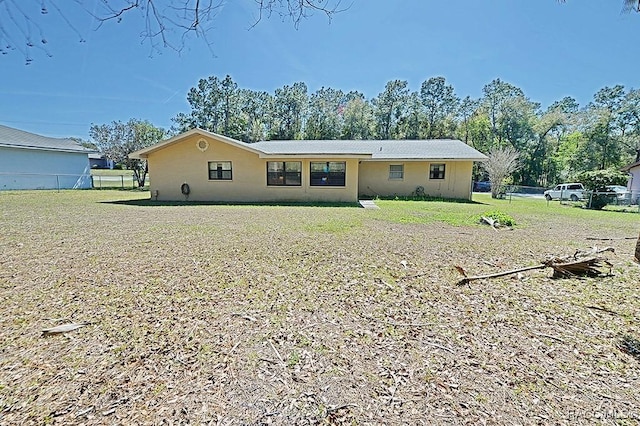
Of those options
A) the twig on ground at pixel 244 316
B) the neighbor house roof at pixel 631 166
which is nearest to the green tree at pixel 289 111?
the neighbor house roof at pixel 631 166

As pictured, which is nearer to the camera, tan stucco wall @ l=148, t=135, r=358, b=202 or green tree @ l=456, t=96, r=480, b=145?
tan stucco wall @ l=148, t=135, r=358, b=202

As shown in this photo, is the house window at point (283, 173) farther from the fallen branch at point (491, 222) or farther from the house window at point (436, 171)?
the fallen branch at point (491, 222)

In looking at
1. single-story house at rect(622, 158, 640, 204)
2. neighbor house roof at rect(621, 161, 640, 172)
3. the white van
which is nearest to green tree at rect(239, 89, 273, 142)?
the white van

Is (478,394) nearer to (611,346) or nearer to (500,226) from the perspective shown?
(611,346)

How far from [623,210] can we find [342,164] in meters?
14.5

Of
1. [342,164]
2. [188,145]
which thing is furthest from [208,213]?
[342,164]

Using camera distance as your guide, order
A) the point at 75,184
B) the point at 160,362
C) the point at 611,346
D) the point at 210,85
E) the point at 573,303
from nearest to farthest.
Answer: the point at 160,362
the point at 611,346
the point at 573,303
the point at 75,184
the point at 210,85

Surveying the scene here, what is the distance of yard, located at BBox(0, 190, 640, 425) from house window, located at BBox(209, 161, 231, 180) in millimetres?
9537

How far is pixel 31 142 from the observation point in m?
21.2

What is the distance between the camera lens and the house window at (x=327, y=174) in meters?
15.0

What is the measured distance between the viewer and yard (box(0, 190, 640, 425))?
201cm

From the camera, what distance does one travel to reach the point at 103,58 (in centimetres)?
323

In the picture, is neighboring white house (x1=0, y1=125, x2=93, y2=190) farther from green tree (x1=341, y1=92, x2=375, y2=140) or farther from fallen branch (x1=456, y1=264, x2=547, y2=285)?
green tree (x1=341, y1=92, x2=375, y2=140)

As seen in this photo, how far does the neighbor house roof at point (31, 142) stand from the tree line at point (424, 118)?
19.6 metres
